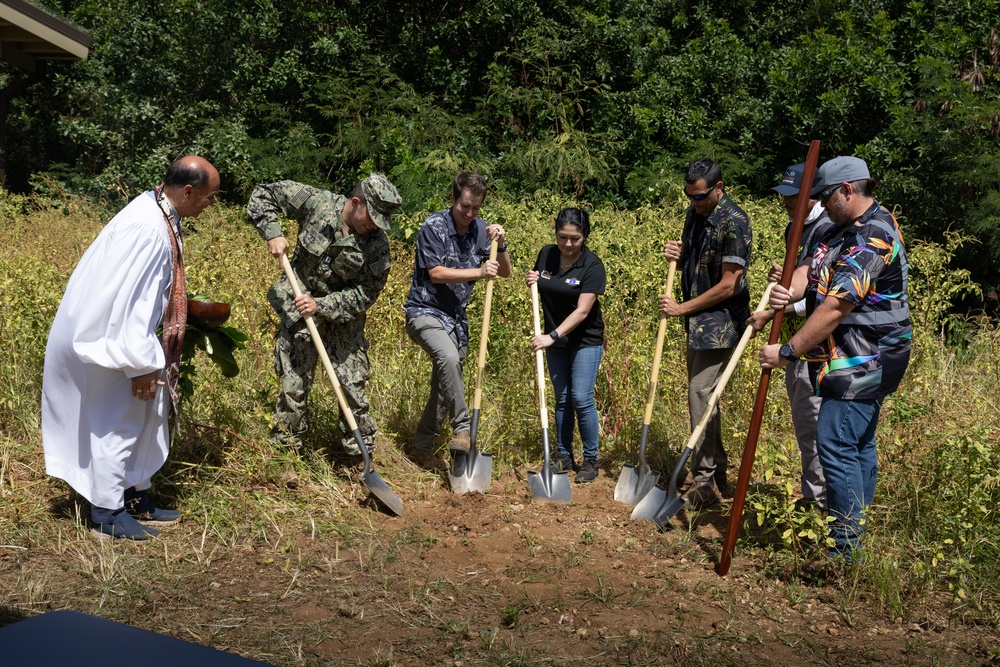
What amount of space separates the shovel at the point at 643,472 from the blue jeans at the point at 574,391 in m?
0.36

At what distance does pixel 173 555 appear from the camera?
4.62m

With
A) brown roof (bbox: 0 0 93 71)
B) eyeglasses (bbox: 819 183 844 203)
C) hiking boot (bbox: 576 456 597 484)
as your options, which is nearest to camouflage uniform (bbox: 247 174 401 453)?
hiking boot (bbox: 576 456 597 484)

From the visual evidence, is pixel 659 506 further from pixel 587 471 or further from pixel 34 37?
pixel 34 37

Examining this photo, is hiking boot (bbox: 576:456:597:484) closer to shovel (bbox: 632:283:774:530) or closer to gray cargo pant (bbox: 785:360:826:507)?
shovel (bbox: 632:283:774:530)

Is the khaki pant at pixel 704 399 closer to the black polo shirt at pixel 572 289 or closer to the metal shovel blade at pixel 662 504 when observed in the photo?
the metal shovel blade at pixel 662 504

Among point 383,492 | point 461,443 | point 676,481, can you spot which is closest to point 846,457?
point 676,481

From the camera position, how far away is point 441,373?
5547mm

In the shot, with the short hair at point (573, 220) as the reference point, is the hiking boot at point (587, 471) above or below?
below

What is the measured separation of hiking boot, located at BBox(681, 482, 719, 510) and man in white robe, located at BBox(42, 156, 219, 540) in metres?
2.95

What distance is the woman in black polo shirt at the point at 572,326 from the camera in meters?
5.48

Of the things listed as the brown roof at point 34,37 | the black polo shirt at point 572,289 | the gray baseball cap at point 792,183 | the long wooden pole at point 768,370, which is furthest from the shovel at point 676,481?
the brown roof at point 34,37

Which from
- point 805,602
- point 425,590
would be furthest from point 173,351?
point 805,602

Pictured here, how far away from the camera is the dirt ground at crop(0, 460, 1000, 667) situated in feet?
12.5

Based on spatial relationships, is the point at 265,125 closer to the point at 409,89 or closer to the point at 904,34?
the point at 409,89
